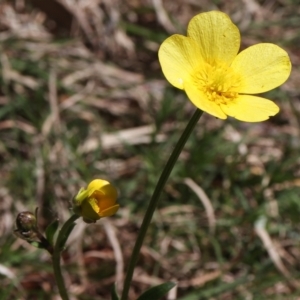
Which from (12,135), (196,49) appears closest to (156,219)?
(12,135)

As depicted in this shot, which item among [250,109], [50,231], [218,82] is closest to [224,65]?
[218,82]

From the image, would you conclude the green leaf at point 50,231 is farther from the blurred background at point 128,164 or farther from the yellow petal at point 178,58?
the blurred background at point 128,164

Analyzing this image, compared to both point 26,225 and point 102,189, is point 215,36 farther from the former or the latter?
point 26,225

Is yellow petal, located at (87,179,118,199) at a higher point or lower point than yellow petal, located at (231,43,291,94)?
lower

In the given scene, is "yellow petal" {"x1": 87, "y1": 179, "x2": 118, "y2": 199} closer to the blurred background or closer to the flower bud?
the flower bud

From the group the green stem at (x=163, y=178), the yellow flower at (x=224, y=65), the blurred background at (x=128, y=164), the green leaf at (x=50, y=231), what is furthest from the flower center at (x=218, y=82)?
the blurred background at (x=128, y=164)

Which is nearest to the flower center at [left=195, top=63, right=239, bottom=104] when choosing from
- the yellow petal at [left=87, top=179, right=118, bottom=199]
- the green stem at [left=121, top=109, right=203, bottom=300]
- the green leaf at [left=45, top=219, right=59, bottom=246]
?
the green stem at [left=121, top=109, right=203, bottom=300]
